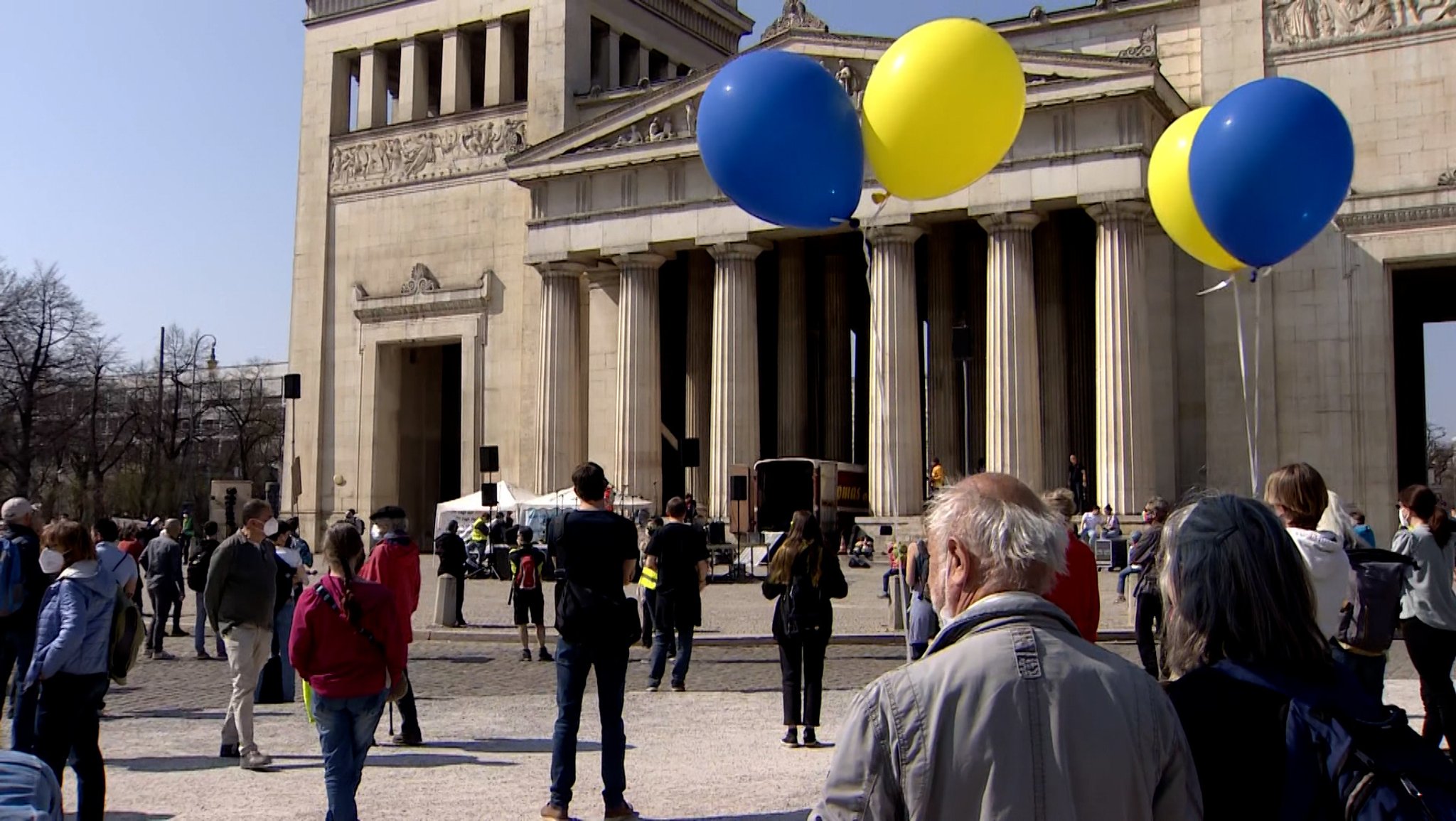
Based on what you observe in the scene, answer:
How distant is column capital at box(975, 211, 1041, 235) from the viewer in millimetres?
35500

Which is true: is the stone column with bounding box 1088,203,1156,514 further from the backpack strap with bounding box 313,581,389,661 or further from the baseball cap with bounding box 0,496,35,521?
the backpack strap with bounding box 313,581,389,661

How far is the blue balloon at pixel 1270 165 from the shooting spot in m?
8.96

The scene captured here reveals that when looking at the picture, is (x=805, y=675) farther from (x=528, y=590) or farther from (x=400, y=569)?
(x=528, y=590)

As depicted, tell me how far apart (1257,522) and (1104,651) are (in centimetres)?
48

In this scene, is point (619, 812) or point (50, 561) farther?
point (50, 561)

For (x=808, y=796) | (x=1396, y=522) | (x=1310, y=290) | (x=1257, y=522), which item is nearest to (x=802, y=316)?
(x=1310, y=290)

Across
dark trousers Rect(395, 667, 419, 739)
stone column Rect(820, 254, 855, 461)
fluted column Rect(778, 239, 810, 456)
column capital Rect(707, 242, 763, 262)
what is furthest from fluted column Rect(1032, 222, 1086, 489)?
dark trousers Rect(395, 667, 419, 739)

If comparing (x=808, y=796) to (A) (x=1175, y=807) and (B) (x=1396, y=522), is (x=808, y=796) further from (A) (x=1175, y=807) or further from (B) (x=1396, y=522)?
(B) (x=1396, y=522)

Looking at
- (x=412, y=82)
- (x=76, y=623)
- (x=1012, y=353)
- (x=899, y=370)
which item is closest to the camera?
(x=76, y=623)

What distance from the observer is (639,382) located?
133 ft

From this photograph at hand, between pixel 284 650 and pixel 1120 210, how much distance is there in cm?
2625

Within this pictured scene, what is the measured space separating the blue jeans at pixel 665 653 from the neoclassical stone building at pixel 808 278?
1199cm

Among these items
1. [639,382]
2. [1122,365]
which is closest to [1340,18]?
[1122,365]

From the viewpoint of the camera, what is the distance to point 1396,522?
3300cm
